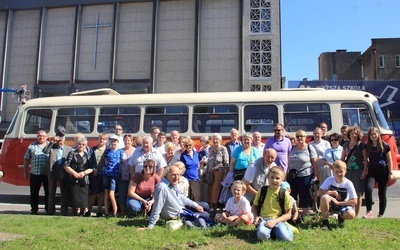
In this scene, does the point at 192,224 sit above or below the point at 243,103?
below

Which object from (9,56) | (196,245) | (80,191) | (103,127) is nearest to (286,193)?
(196,245)

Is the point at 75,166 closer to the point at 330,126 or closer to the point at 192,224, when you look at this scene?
the point at 192,224

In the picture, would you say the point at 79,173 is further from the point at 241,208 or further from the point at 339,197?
the point at 339,197

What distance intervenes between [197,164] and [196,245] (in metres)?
2.63

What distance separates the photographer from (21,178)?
1106 cm

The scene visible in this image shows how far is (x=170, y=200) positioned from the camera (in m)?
6.70

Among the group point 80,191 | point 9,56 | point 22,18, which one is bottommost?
→ point 80,191

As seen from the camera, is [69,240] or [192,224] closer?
[69,240]

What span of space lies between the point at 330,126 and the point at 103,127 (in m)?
6.16

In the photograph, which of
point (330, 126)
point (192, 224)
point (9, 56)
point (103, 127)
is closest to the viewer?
point (192, 224)

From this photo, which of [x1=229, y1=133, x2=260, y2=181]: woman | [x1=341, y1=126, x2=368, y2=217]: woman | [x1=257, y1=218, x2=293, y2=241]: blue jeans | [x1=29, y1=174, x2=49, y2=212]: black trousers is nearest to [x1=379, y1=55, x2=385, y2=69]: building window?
[x1=341, y1=126, x2=368, y2=217]: woman

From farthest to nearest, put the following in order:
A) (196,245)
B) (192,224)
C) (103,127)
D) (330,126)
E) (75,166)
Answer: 1. (103,127)
2. (330,126)
3. (75,166)
4. (192,224)
5. (196,245)

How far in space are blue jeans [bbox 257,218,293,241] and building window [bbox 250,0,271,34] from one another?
2542 cm

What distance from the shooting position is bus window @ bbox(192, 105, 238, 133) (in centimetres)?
1036
